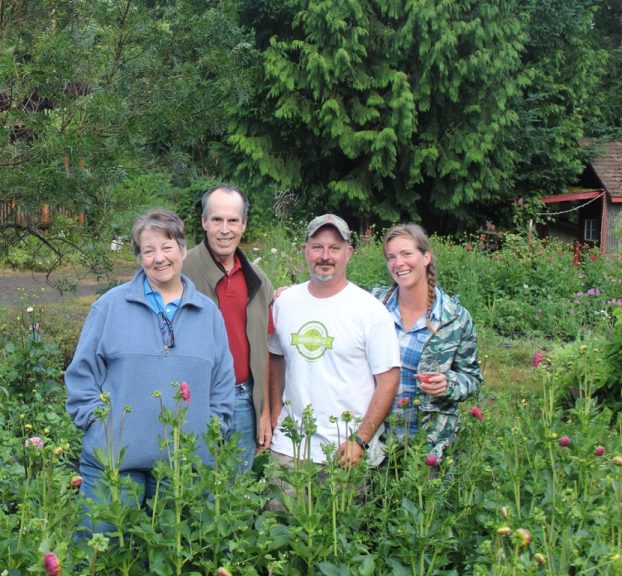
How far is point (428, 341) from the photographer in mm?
3059

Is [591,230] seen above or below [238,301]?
above

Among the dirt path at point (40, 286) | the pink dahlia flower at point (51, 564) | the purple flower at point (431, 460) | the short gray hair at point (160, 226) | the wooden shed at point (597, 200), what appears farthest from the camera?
the wooden shed at point (597, 200)

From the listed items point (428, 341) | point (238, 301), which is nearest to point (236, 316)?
point (238, 301)

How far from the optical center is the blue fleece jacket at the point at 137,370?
257 cm

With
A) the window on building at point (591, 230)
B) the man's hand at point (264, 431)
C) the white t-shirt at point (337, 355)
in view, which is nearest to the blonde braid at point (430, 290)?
the white t-shirt at point (337, 355)

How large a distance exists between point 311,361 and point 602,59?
20.5 metres

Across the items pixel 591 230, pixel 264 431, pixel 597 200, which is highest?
pixel 597 200

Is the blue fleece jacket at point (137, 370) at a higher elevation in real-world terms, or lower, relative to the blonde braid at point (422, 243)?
lower

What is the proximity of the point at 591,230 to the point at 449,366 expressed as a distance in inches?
763

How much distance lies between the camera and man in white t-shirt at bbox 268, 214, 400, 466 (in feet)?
9.45

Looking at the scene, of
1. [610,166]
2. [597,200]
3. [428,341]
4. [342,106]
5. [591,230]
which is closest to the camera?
[428,341]

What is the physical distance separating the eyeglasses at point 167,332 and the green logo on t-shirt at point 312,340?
0.52 m

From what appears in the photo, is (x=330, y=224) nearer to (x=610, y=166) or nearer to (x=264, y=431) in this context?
(x=264, y=431)

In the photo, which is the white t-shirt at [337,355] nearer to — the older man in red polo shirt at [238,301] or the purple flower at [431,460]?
the older man in red polo shirt at [238,301]
